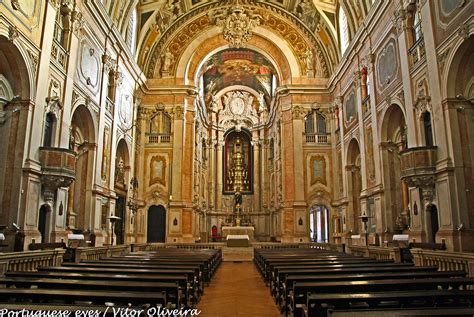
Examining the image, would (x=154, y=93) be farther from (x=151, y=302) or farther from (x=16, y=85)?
(x=151, y=302)

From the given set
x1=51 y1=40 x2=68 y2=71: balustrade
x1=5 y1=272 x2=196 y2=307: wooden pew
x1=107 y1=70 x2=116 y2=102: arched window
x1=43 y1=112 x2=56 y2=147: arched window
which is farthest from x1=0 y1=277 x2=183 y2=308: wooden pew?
x1=107 y1=70 x2=116 y2=102: arched window

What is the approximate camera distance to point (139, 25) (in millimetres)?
23844

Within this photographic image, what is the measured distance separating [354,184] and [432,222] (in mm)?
9275

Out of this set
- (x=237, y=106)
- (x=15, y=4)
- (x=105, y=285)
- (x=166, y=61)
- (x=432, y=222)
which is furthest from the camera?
(x=237, y=106)

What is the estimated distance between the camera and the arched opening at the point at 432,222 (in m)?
12.6

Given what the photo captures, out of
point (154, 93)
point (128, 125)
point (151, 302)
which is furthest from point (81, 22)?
point (151, 302)

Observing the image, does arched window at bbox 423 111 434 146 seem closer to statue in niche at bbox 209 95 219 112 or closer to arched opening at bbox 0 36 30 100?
arched opening at bbox 0 36 30 100

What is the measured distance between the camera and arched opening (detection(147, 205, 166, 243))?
24375 millimetres

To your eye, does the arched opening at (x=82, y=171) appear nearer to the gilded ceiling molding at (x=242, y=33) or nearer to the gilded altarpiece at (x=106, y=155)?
the gilded altarpiece at (x=106, y=155)

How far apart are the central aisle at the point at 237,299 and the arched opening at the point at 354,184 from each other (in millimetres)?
11472

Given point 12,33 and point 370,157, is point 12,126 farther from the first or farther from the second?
point 370,157

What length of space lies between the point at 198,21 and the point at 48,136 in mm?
16225

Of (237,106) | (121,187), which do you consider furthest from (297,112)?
(237,106)

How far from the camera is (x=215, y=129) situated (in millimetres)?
38219
